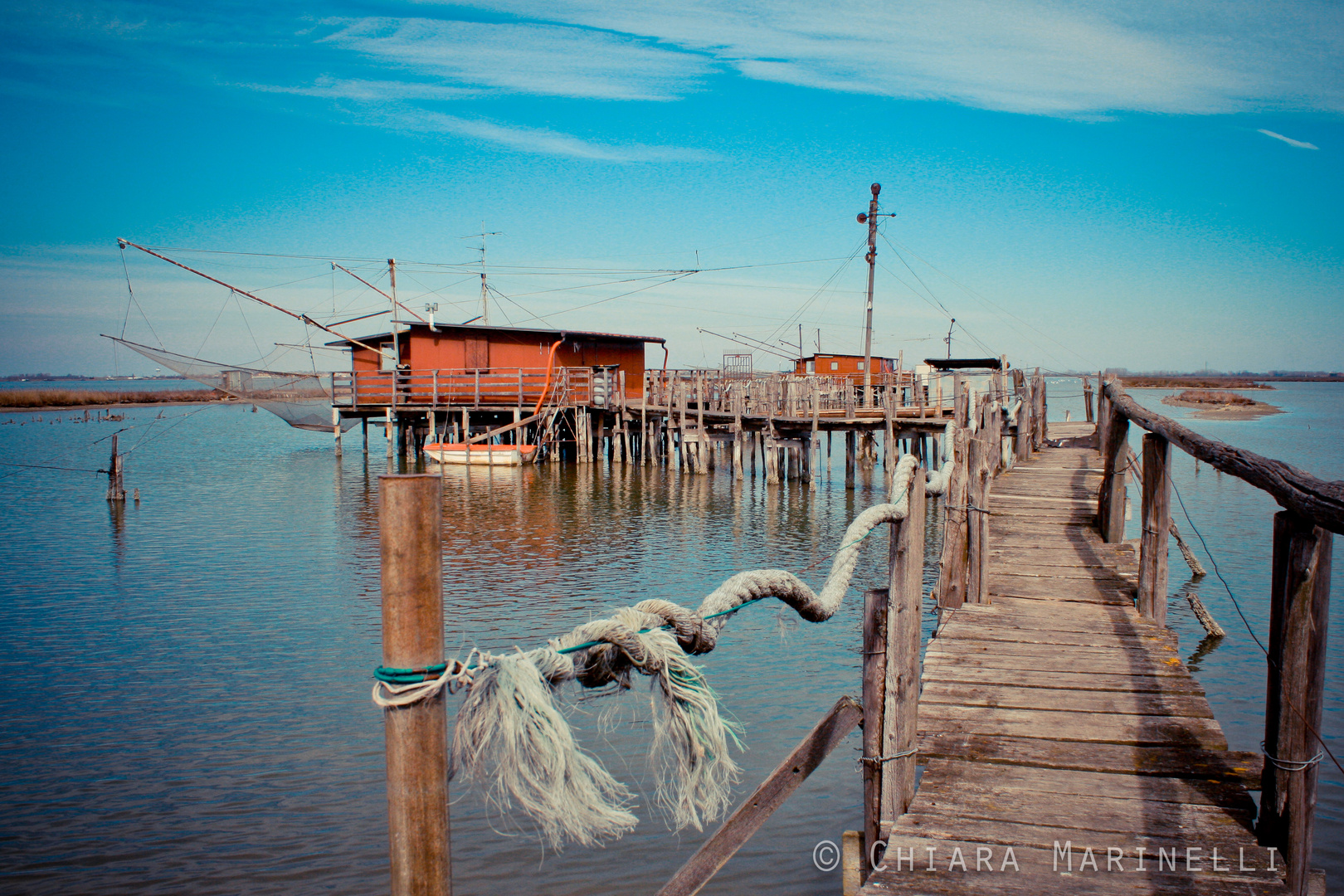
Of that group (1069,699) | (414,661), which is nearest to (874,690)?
(1069,699)

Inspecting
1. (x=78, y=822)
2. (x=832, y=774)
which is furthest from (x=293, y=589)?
(x=832, y=774)

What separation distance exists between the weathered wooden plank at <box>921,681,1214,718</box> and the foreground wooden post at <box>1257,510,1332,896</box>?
5.06 feet

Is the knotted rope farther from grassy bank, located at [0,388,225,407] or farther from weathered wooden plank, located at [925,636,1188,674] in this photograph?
grassy bank, located at [0,388,225,407]

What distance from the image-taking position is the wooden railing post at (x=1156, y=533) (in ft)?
21.0

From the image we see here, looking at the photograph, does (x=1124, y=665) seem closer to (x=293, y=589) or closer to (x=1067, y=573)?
(x=1067, y=573)

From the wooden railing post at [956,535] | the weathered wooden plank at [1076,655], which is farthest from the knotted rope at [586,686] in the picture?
the wooden railing post at [956,535]

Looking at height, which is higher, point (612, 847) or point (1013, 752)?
point (1013, 752)

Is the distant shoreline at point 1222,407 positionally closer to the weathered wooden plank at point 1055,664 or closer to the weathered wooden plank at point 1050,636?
the weathered wooden plank at point 1050,636

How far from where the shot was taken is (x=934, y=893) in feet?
10.5

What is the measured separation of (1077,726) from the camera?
15.2 feet

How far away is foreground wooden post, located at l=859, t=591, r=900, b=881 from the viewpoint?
3807mm

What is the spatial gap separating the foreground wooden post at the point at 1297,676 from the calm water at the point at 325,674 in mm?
2713

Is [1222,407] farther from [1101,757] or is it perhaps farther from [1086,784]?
[1086,784]

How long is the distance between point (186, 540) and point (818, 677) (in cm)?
1484
